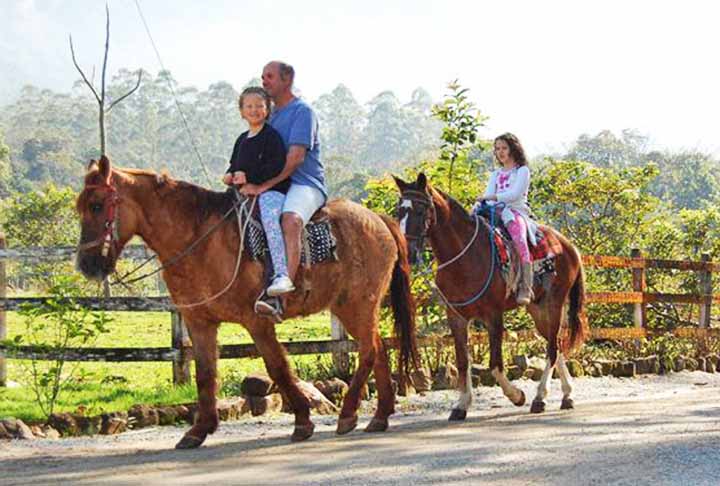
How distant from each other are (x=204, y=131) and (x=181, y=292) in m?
128

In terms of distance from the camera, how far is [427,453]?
6062 millimetres

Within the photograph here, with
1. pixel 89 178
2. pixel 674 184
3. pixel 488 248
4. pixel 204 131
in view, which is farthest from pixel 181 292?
pixel 204 131

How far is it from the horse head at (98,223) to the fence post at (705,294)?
37.2ft

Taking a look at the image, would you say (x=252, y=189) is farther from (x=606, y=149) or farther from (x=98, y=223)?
(x=606, y=149)

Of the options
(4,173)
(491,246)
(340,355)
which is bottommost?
(340,355)

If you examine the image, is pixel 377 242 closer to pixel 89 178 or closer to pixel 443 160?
pixel 89 178

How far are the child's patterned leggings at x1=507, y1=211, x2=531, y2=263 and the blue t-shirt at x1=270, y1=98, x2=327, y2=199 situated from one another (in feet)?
8.61

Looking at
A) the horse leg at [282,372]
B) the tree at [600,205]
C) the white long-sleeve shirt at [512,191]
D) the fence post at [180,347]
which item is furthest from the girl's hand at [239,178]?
the tree at [600,205]

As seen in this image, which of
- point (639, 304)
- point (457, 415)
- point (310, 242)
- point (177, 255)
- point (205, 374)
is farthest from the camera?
point (639, 304)

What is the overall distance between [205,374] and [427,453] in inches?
76.7

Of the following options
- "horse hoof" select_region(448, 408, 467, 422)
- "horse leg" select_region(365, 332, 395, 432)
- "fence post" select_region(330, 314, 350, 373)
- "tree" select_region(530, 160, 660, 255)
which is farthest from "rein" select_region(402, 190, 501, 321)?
"tree" select_region(530, 160, 660, 255)

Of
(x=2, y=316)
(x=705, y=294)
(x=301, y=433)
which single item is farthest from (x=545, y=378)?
(x=705, y=294)

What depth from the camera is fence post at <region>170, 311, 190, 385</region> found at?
30.9ft

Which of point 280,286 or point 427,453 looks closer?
point 427,453
